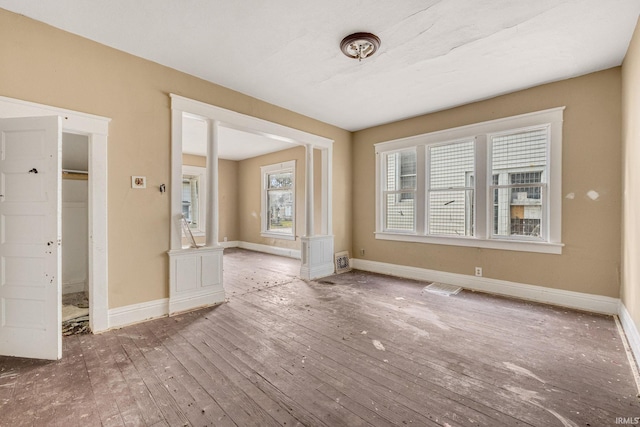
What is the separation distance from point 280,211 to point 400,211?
3644 mm

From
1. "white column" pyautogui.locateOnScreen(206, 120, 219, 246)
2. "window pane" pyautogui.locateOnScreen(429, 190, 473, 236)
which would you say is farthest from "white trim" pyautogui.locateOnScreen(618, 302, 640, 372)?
"white column" pyautogui.locateOnScreen(206, 120, 219, 246)

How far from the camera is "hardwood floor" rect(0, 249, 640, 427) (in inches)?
66.1

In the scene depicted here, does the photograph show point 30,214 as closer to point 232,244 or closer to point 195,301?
point 195,301

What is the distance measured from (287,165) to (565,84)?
18.2 feet

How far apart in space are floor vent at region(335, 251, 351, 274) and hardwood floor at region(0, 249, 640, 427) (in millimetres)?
2064

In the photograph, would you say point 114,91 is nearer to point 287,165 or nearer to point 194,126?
point 194,126

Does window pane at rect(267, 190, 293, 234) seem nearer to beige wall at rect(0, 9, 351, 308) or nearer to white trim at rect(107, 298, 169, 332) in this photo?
beige wall at rect(0, 9, 351, 308)

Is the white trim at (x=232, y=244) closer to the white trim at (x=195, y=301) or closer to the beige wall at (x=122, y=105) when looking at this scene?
the white trim at (x=195, y=301)

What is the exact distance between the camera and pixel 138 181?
304 cm

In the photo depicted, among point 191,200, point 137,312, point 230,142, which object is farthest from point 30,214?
point 191,200

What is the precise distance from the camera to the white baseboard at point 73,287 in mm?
3798

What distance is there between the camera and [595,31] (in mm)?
2572

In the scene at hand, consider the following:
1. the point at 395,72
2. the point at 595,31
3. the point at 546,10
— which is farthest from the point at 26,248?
the point at 595,31

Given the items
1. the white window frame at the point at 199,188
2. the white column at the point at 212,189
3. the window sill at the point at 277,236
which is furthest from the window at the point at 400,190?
the white window frame at the point at 199,188
